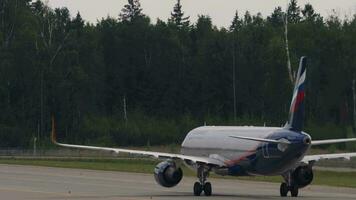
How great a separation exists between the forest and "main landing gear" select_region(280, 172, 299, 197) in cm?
3962

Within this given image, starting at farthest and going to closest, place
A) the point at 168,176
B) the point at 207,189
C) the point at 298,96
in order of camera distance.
→ the point at 168,176 → the point at 207,189 → the point at 298,96

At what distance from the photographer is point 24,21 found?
398 ft

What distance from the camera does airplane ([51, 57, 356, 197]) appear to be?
146 ft

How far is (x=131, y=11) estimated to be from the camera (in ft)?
528

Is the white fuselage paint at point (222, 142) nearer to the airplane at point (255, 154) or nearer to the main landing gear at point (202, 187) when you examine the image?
the airplane at point (255, 154)

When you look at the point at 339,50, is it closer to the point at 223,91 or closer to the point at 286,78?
the point at 286,78

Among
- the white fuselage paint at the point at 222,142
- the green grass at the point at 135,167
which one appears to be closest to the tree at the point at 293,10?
the green grass at the point at 135,167

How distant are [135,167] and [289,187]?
30.0 meters

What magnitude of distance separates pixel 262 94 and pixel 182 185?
225 ft

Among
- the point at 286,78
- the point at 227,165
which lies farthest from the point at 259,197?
the point at 286,78

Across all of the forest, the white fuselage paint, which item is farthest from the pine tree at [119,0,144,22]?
the white fuselage paint

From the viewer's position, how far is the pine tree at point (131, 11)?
158700 millimetres

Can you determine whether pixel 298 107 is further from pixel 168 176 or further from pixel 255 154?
pixel 168 176

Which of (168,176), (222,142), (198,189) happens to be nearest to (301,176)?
(222,142)
